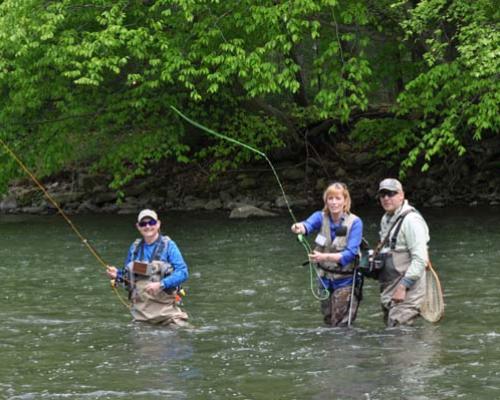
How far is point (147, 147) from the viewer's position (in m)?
24.5

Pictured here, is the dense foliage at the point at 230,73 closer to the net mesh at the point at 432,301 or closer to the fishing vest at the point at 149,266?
the net mesh at the point at 432,301

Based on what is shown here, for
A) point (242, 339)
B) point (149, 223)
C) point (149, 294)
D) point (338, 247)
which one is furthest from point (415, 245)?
point (149, 294)

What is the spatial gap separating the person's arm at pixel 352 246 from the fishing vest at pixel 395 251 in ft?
0.83

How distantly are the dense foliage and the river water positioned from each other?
11.7 feet

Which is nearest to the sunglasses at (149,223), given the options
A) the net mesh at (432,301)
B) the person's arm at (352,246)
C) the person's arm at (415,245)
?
the person's arm at (352,246)

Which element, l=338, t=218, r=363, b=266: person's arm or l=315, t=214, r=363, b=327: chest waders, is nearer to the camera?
l=338, t=218, r=363, b=266: person's arm

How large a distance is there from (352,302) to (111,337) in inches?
105

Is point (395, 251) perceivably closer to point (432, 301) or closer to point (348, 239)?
point (348, 239)

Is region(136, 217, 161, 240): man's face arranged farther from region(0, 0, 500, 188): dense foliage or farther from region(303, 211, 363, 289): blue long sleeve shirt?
region(0, 0, 500, 188): dense foliage

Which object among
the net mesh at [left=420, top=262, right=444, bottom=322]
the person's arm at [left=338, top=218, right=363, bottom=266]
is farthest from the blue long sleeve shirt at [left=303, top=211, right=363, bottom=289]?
the net mesh at [left=420, top=262, right=444, bottom=322]

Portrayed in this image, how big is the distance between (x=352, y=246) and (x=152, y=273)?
200 cm

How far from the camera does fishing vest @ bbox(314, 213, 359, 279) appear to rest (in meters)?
10.1

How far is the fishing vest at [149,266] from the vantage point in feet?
33.3

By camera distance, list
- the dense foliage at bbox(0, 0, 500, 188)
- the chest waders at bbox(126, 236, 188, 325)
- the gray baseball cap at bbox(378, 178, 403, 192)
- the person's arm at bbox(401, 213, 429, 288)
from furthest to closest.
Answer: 1. the dense foliage at bbox(0, 0, 500, 188)
2. the chest waders at bbox(126, 236, 188, 325)
3. the gray baseball cap at bbox(378, 178, 403, 192)
4. the person's arm at bbox(401, 213, 429, 288)
